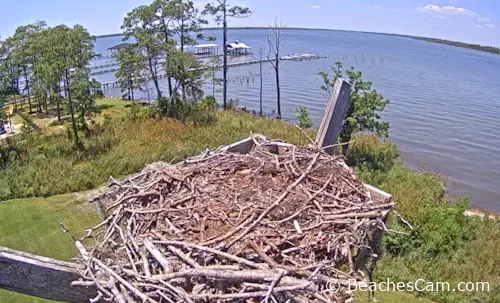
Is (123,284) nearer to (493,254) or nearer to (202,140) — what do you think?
(493,254)

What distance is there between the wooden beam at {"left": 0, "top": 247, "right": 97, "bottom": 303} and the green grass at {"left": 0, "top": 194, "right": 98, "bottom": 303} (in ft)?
27.3

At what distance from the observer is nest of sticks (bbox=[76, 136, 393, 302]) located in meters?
2.50

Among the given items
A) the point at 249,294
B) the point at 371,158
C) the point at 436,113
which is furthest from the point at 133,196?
the point at 436,113

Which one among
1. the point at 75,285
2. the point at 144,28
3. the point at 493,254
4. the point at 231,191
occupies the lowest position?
the point at 493,254

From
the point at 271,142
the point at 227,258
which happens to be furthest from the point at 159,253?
the point at 271,142

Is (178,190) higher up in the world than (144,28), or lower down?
lower down

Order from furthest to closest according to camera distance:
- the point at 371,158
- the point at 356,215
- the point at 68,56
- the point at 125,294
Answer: the point at 68,56
the point at 371,158
the point at 356,215
the point at 125,294

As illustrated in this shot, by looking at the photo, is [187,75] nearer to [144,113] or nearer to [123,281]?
[144,113]

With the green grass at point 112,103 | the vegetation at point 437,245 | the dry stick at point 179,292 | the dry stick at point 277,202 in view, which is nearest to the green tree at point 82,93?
the green grass at point 112,103

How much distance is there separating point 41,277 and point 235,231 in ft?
4.30

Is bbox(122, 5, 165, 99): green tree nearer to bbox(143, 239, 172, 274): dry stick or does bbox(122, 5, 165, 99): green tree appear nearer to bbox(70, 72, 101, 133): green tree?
bbox(70, 72, 101, 133): green tree

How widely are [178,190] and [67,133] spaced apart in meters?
18.2

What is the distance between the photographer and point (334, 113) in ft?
14.6

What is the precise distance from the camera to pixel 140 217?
3.43 m
